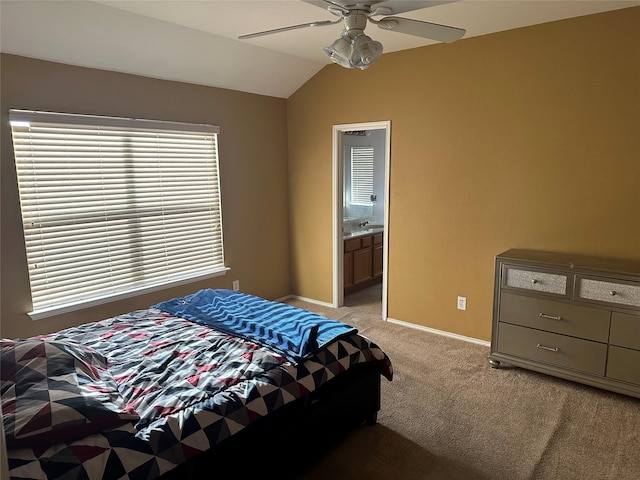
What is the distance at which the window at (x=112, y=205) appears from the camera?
9.77 ft

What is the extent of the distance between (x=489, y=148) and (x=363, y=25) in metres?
1.99

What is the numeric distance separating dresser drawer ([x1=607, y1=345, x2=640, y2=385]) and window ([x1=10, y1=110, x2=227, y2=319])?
130 inches

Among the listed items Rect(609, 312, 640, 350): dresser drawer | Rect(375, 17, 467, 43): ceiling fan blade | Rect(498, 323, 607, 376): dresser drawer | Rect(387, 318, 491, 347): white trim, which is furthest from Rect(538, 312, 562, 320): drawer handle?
Rect(375, 17, 467, 43): ceiling fan blade

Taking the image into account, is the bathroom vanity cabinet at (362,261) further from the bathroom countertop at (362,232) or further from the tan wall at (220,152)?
the tan wall at (220,152)

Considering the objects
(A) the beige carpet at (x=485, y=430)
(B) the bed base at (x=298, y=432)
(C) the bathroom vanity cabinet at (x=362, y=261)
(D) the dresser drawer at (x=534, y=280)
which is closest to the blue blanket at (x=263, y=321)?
(B) the bed base at (x=298, y=432)

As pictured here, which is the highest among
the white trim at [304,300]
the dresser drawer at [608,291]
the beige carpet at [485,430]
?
the dresser drawer at [608,291]

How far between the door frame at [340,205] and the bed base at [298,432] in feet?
5.88

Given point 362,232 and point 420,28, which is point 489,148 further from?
point 362,232

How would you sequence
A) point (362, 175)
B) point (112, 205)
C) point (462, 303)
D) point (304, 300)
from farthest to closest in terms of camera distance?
point (362, 175) < point (304, 300) < point (462, 303) < point (112, 205)

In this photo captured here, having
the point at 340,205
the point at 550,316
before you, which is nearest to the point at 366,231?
the point at 340,205

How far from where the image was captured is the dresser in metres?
2.78

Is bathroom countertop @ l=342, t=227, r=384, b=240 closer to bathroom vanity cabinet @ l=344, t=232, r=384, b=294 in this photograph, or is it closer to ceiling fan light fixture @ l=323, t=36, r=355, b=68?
bathroom vanity cabinet @ l=344, t=232, r=384, b=294

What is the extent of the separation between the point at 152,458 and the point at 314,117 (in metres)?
3.72

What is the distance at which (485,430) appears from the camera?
2592 mm
